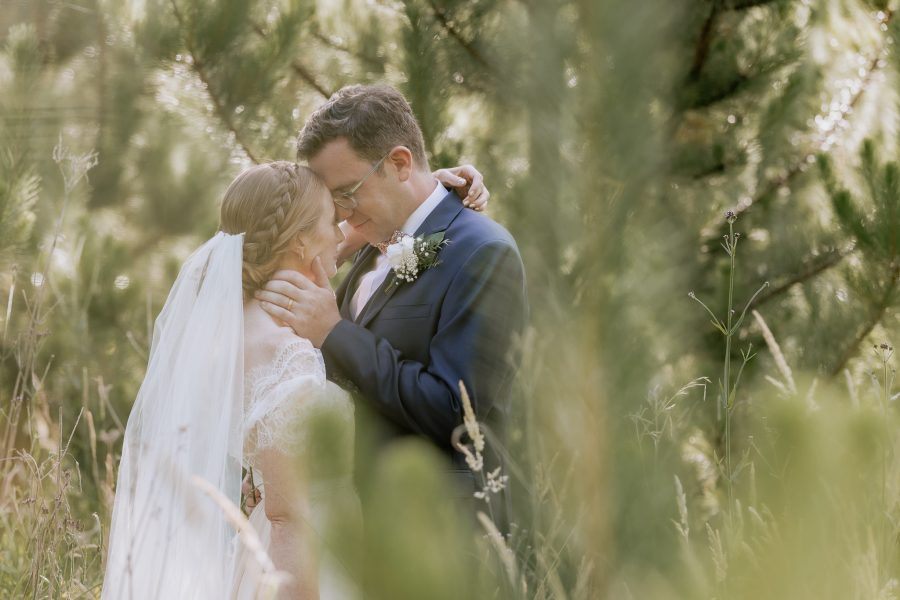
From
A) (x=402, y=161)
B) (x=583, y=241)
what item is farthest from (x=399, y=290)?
(x=583, y=241)

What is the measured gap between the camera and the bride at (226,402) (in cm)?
213

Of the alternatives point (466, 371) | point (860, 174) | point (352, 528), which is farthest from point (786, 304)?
point (352, 528)

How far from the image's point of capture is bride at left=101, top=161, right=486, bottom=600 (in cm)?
213

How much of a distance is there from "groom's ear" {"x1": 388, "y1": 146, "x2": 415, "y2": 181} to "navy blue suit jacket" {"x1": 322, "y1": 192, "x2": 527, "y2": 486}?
185mm

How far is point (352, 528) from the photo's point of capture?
560 millimetres

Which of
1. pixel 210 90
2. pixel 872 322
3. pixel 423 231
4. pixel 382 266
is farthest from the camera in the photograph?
pixel 210 90

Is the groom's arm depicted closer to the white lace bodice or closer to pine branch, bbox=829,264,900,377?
the white lace bodice

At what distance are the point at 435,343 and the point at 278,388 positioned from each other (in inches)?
16.0

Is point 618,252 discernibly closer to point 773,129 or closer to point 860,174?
point 860,174

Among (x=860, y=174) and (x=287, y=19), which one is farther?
(x=287, y=19)

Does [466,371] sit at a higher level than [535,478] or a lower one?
lower

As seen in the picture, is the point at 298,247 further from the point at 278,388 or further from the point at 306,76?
the point at 306,76

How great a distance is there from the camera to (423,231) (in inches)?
105

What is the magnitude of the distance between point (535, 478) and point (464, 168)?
6.91 feet
